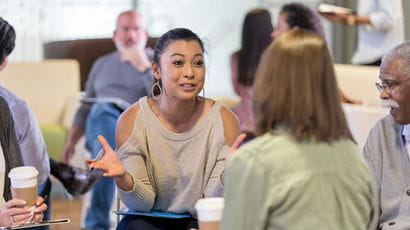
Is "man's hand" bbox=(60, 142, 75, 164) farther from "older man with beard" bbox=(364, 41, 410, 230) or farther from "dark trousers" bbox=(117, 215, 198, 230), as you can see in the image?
"older man with beard" bbox=(364, 41, 410, 230)

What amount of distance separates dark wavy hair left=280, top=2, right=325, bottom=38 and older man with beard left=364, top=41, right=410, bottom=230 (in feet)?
6.13

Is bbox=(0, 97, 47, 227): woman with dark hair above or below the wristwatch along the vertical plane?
below

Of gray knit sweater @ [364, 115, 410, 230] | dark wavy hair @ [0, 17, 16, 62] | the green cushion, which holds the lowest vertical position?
the green cushion

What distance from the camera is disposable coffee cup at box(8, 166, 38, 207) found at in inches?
105

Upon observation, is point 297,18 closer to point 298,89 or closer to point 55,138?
point 55,138

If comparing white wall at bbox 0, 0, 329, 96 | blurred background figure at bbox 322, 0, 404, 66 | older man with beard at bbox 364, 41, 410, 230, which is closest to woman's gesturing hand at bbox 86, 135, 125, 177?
older man with beard at bbox 364, 41, 410, 230

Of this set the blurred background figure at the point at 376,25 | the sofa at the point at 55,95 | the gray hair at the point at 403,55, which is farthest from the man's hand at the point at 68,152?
the gray hair at the point at 403,55

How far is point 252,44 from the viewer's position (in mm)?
5203

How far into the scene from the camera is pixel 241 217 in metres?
2.01

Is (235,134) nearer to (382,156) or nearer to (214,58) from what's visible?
(382,156)

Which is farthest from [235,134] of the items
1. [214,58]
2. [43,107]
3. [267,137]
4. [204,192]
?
[214,58]

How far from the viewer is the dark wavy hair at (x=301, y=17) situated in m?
4.74

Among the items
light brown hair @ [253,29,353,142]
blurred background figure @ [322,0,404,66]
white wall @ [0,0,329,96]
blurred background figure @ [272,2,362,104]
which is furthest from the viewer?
white wall @ [0,0,329,96]

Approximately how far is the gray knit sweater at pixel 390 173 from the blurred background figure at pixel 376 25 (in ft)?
10.3
